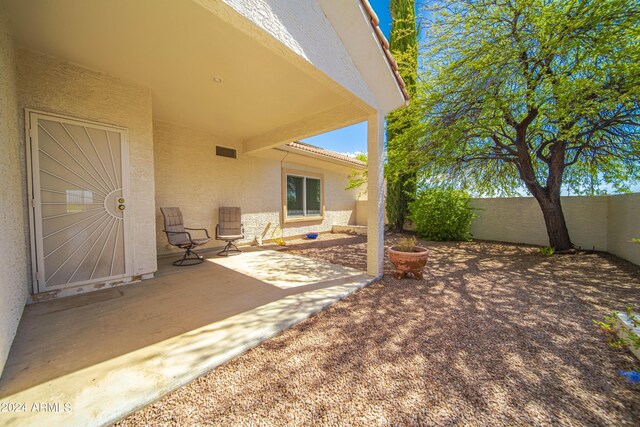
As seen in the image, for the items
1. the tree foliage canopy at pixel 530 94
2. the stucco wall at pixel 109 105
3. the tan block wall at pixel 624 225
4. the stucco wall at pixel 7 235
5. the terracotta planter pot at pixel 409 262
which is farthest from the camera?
the tan block wall at pixel 624 225

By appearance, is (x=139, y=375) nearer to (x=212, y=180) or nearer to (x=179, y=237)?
(x=179, y=237)

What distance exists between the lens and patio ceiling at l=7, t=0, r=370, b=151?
7.49 ft

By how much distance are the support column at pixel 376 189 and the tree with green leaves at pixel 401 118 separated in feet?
7.77

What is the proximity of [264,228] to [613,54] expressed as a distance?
8.04m

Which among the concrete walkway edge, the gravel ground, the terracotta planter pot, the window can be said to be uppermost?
the window

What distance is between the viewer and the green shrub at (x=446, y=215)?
24.3 feet

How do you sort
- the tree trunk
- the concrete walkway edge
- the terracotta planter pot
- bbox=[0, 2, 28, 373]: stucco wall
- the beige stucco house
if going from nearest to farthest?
the concrete walkway edge → bbox=[0, 2, 28, 373]: stucco wall → the beige stucco house → the terracotta planter pot → the tree trunk

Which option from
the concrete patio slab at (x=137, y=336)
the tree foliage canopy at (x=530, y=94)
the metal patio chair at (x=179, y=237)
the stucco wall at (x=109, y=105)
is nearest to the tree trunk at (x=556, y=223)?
the tree foliage canopy at (x=530, y=94)

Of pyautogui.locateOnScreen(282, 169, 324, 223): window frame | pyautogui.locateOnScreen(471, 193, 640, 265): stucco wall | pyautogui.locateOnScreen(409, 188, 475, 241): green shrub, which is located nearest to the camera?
pyautogui.locateOnScreen(471, 193, 640, 265): stucco wall

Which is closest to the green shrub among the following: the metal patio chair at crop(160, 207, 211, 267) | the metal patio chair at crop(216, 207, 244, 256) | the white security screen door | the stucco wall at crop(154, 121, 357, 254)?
the stucco wall at crop(154, 121, 357, 254)

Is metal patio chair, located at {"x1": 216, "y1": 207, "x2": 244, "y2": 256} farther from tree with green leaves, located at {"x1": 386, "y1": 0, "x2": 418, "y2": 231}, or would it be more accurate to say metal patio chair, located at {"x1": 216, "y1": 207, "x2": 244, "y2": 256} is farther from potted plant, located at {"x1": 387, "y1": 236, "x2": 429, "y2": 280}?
tree with green leaves, located at {"x1": 386, "y1": 0, "x2": 418, "y2": 231}

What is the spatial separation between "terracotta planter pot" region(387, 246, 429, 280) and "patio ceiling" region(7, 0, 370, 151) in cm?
250

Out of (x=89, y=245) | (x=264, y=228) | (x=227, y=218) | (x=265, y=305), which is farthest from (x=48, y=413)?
(x=264, y=228)

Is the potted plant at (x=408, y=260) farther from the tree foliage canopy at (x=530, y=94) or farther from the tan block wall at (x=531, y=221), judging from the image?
the tan block wall at (x=531, y=221)
